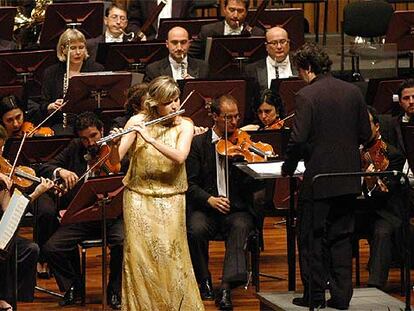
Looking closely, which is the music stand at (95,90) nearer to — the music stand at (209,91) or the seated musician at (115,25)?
the music stand at (209,91)

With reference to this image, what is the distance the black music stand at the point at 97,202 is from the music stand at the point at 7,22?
9.34 ft

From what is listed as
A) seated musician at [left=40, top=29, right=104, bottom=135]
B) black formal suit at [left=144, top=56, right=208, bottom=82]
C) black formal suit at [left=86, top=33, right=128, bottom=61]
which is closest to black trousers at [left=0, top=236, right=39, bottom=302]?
seated musician at [left=40, top=29, right=104, bottom=135]

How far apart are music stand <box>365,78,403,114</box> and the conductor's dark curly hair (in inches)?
82.1

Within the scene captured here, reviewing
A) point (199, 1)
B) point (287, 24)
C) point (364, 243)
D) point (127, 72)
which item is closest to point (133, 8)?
point (199, 1)

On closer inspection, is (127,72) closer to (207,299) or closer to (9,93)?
(9,93)

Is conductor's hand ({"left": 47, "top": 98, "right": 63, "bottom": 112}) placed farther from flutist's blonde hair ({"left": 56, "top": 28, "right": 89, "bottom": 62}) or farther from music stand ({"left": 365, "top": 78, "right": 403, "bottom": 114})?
music stand ({"left": 365, "top": 78, "right": 403, "bottom": 114})

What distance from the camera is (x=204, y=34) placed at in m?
9.74

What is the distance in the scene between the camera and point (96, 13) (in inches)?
380

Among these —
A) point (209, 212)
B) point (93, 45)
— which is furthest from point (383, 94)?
point (93, 45)

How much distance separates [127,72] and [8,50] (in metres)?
0.91

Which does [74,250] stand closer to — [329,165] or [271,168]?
[271,168]

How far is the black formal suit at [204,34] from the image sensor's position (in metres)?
9.73

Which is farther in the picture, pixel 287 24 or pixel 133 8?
pixel 133 8

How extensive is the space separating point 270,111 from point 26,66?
1773mm
